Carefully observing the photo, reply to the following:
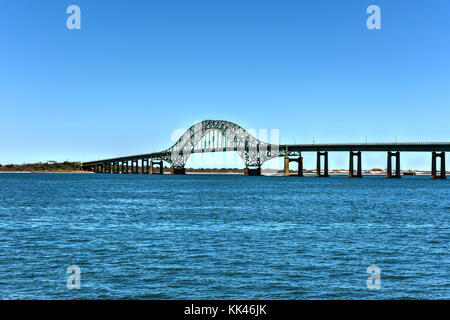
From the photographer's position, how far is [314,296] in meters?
15.6

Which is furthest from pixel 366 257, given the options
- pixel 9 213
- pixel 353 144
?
pixel 353 144

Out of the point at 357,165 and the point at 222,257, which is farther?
the point at 357,165

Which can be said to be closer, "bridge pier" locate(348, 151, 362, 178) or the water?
the water

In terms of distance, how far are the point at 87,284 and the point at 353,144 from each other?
519 ft

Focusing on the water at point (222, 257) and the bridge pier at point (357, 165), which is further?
the bridge pier at point (357, 165)

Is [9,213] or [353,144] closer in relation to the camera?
[9,213]

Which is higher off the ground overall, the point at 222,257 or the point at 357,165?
the point at 357,165

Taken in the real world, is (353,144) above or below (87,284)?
above
